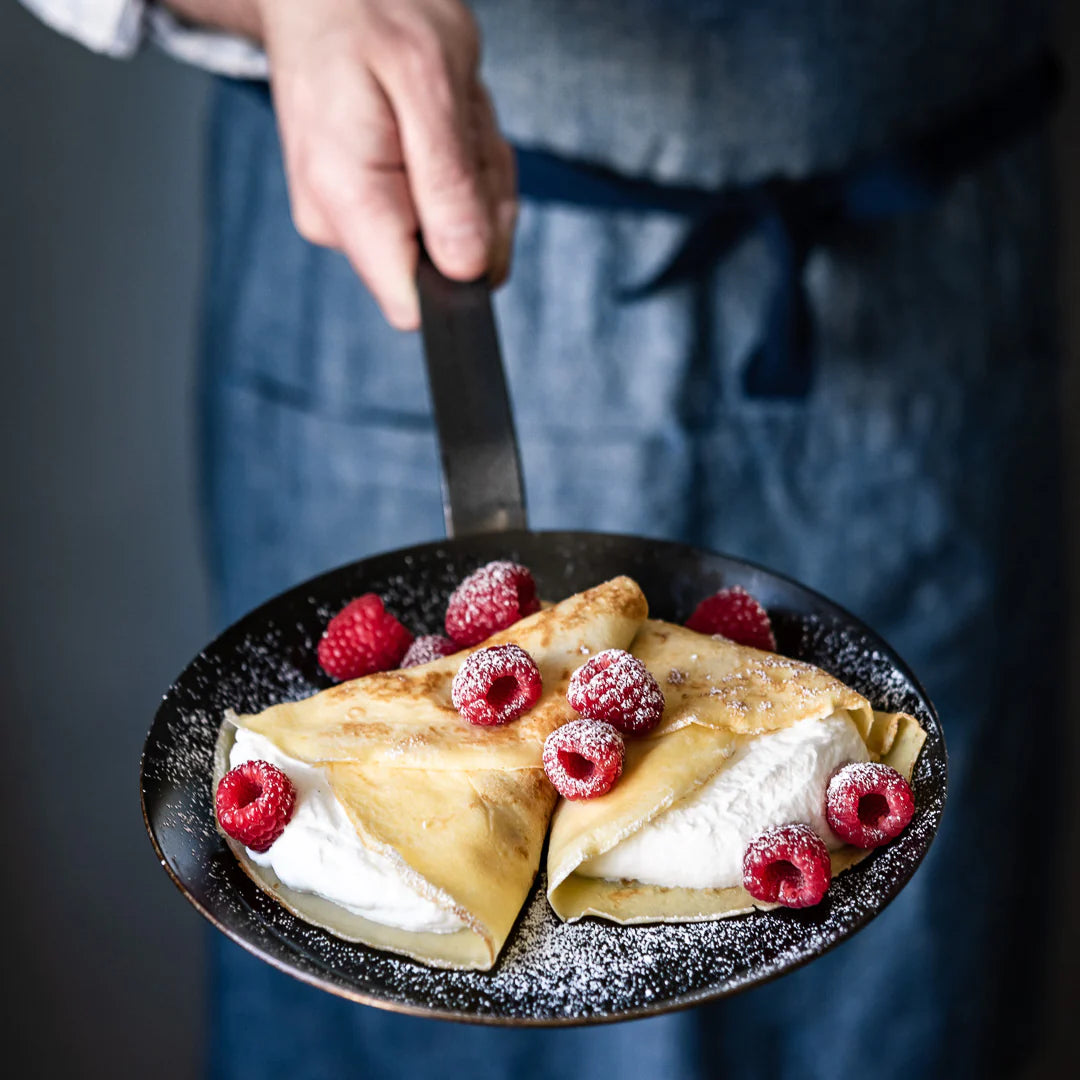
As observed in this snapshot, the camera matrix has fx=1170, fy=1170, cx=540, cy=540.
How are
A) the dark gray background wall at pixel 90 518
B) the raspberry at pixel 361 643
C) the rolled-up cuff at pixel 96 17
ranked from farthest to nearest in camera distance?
the dark gray background wall at pixel 90 518, the rolled-up cuff at pixel 96 17, the raspberry at pixel 361 643

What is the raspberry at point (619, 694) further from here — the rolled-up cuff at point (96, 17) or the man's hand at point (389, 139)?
the rolled-up cuff at point (96, 17)

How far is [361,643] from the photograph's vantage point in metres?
0.94

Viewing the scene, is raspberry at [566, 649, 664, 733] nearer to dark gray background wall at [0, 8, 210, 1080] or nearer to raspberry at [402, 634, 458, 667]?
raspberry at [402, 634, 458, 667]

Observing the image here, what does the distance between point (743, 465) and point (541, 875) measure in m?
0.95

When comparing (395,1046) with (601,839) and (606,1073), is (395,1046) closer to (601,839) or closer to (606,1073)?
(606,1073)

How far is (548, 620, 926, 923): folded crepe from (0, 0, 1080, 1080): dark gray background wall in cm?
135

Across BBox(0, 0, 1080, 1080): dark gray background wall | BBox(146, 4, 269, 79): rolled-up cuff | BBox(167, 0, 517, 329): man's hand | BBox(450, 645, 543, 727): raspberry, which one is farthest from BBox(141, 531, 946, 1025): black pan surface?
BBox(0, 0, 1080, 1080): dark gray background wall

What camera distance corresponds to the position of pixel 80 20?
1349 millimetres

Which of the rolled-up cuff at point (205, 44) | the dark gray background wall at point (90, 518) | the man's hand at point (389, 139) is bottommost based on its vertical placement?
the dark gray background wall at point (90, 518)

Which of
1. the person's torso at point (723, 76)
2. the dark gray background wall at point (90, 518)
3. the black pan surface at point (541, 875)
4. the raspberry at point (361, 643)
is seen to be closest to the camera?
the black pan surface at point (541, 875)

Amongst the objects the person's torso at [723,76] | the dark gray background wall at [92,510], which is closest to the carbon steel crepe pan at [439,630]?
the person's torso at [723,76]

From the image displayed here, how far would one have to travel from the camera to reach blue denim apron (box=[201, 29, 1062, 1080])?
161 cm

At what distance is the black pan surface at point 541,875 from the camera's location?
68 cm

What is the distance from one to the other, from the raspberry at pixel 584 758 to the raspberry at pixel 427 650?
0.62ft
